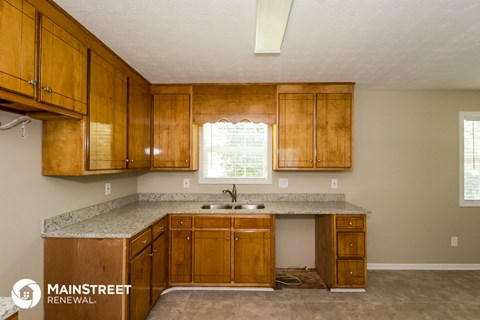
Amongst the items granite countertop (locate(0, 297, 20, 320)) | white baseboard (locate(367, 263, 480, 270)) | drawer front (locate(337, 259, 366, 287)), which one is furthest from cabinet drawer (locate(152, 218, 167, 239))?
white baseboard (locate(367, 263, 480, 270))

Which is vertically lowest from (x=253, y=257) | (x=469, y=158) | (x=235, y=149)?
(x=253, y=257)

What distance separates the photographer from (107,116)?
2.38 m

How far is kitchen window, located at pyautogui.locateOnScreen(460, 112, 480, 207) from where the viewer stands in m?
3.67

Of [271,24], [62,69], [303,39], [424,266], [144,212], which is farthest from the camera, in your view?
[424,266]

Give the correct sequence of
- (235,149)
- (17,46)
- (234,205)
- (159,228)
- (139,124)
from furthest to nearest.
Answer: (235,149) < (234,205) < (139,124) < (159,228) < (17,46)

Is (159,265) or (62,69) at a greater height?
(62,69)

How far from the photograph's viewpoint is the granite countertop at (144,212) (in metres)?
2.01

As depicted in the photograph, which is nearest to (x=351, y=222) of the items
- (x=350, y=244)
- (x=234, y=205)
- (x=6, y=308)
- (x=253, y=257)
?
(x=350, y=244)

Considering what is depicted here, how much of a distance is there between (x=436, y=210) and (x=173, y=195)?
3605 millimetres

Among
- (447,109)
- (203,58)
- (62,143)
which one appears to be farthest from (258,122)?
(447,109)

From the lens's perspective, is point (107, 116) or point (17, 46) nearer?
point (17, 46)

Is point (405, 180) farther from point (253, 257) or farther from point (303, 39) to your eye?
point (303, 39)

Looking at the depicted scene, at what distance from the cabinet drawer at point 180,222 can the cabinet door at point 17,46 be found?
188 centimetres

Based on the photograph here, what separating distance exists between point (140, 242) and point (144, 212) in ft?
2.18
